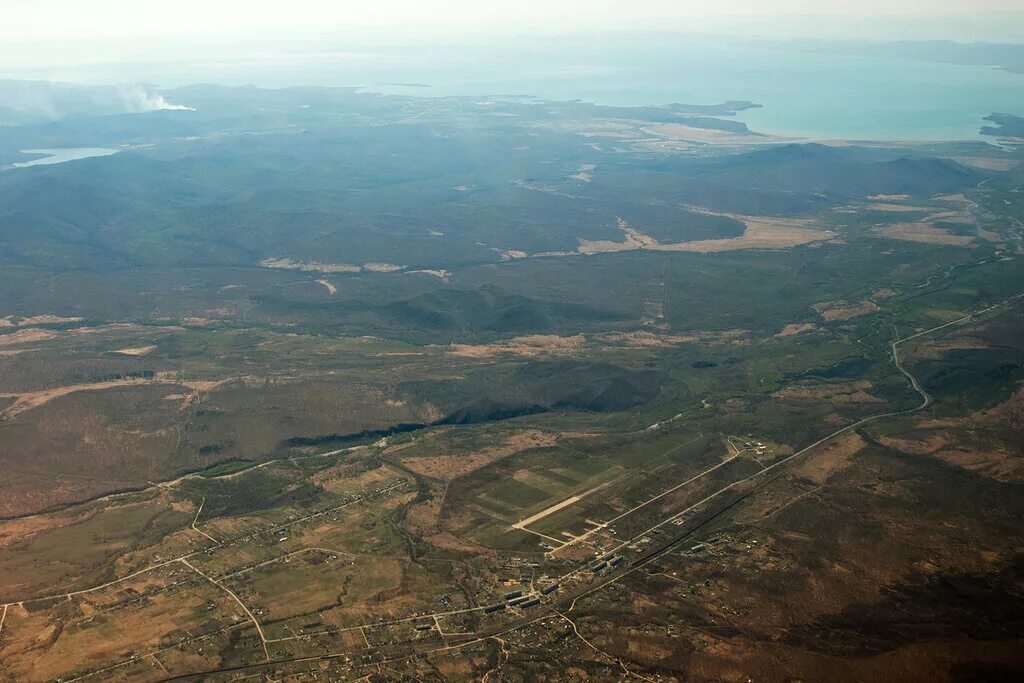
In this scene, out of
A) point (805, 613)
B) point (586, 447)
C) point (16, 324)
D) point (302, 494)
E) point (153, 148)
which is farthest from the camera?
point (153, 148)

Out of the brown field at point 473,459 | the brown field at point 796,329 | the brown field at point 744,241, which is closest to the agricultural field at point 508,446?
the brown field at point 473,459

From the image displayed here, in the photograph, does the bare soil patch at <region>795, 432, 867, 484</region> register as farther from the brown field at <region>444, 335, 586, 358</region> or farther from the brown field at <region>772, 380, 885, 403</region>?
the brown field at <region>444, 335, 586, 358</region>

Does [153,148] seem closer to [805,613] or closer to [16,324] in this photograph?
[16,324]

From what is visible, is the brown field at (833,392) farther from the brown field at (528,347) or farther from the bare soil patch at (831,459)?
the brown field at (528,347)

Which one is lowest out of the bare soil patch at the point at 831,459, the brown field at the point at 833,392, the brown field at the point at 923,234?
the brown field at the point at 833,392

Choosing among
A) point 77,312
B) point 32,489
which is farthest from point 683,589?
point 77,312

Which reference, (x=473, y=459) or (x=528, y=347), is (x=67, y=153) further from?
(x=473, y=459)

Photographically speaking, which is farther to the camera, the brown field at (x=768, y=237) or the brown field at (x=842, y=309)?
the brown field at (x=768, y=237)

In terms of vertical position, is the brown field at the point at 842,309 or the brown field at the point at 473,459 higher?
the brown field at the point at 842,309

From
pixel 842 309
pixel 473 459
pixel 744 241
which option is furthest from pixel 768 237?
pixel 473 459

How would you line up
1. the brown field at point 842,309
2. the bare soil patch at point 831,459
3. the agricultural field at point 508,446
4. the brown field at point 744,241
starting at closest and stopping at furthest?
the agricultural field at point 508,446
the bare soil patch at point 831,459
the brown field at point 842,309
the brown field at point 744,241

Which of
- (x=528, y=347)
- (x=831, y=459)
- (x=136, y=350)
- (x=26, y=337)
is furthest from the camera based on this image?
(x=26, y=337)
